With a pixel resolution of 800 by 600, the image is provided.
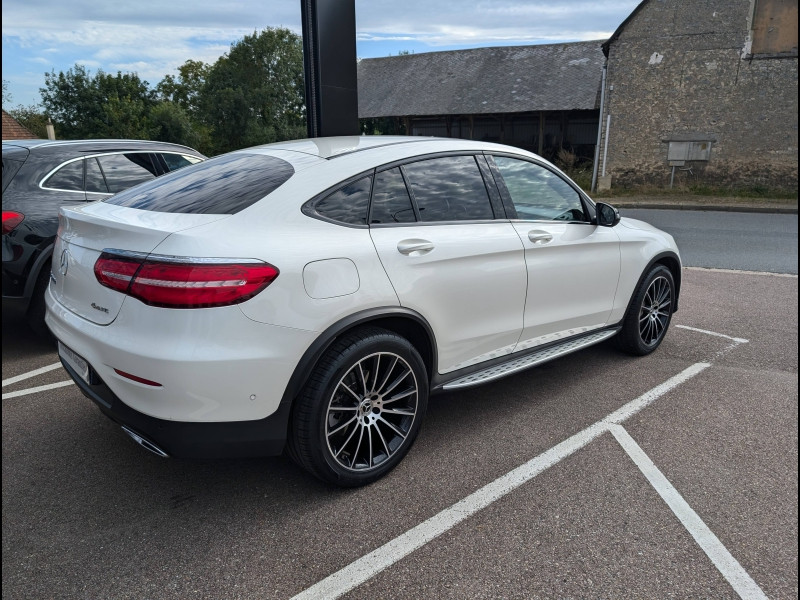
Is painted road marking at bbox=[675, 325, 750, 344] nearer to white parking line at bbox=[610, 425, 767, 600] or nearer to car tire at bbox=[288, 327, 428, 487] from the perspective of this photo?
white parking line at bbox=[610, 425, 767, 600]

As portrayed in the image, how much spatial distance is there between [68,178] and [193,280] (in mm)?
3675

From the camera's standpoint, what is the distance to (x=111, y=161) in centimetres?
571

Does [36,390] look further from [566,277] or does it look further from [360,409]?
[566,277]

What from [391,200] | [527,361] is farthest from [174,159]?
[527,361]

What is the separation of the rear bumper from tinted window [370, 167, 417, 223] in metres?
1.08

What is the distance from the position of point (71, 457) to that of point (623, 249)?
3.84 metres

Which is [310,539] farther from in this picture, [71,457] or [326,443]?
[71,457]

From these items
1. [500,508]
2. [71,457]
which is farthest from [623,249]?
[71,457]

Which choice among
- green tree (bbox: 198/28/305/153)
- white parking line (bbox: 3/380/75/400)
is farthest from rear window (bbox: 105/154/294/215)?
green tree (bbox: 198/28/305/153)

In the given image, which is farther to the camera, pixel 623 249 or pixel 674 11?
pixel 674 11

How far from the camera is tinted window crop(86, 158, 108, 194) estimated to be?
5441 millimetres

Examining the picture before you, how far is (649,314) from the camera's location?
4.85 metres

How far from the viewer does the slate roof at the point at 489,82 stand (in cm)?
2905

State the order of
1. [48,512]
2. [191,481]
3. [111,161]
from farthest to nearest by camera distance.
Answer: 1. [111,161]
2. [191,481]
3. [48,512]
